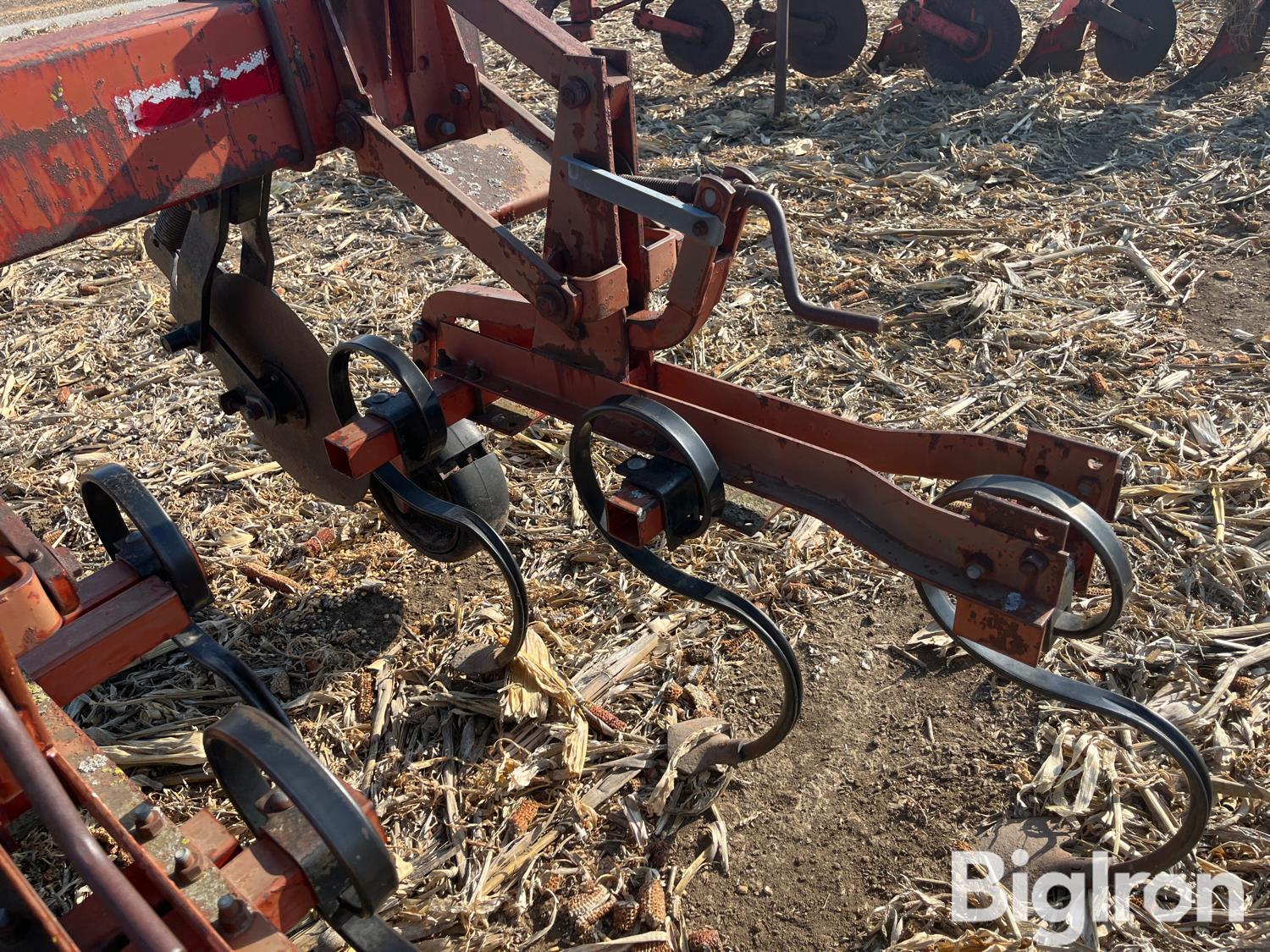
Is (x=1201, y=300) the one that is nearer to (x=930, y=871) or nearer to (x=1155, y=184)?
(x=1155, y=184)

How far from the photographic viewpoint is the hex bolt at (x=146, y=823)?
183cm

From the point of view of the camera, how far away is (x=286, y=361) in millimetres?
3695

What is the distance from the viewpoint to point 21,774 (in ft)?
5.28

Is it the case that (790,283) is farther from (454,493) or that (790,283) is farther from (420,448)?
(454,493)

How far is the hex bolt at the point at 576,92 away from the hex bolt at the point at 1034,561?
5.26 feet

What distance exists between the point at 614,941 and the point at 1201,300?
15.2 feet

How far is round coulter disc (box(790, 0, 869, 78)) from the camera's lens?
8.56m

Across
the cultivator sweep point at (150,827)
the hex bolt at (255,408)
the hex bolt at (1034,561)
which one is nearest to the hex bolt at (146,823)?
the cultivator sweep point at (150,827)

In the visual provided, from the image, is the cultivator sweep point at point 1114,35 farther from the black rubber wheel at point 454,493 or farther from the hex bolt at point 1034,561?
the hex bolt at point 1034,561

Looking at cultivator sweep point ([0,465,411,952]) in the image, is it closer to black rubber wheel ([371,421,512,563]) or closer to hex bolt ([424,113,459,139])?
black rubber wheel ([371,421,512,563])

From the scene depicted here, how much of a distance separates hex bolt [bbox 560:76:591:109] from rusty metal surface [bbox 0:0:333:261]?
795mm

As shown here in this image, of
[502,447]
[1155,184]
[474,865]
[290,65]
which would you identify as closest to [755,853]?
[474,865]

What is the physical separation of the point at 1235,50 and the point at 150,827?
9.36 meters

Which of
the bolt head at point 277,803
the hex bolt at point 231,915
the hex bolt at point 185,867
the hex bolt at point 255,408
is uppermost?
the hex bolt at point 185,867
